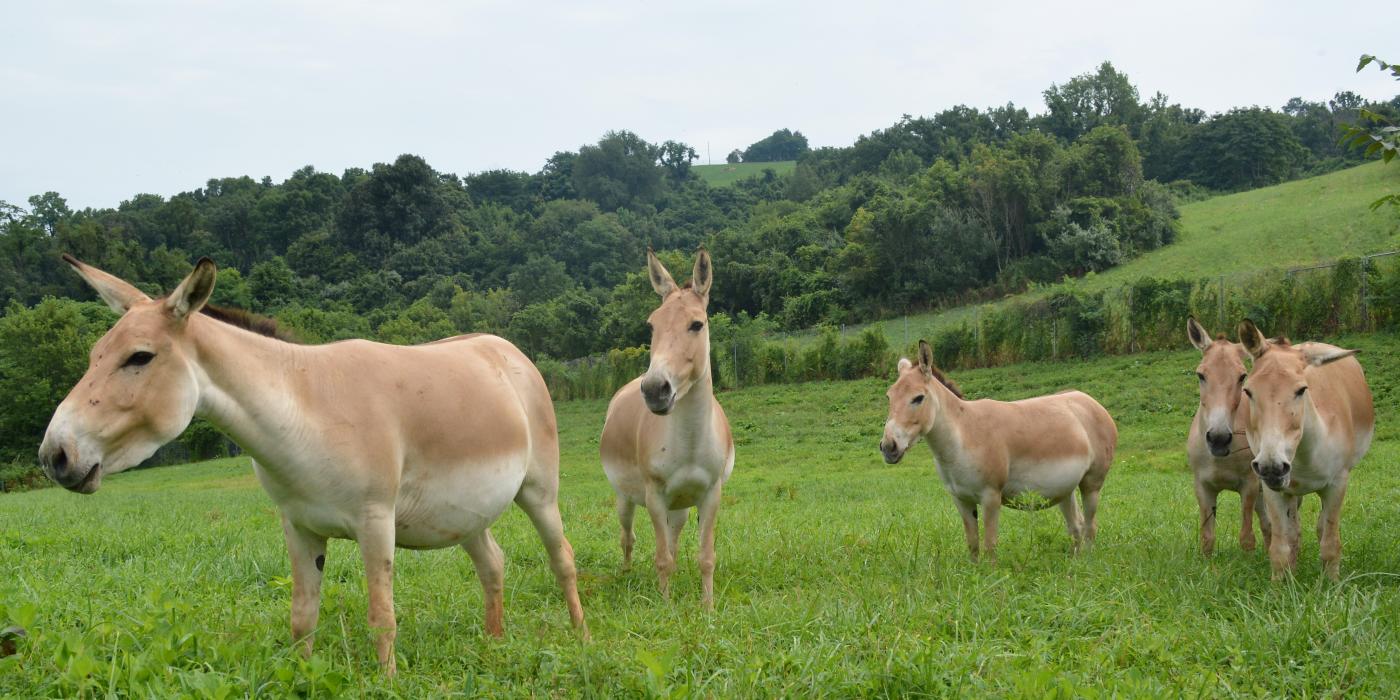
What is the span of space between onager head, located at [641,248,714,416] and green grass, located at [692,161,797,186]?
114m

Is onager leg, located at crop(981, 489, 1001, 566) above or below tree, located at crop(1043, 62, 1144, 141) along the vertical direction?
below

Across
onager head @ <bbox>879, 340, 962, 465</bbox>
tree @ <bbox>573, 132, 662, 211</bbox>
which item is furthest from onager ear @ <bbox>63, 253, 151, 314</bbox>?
tree @ <bbox>573, 132, 662, 211</bbox>

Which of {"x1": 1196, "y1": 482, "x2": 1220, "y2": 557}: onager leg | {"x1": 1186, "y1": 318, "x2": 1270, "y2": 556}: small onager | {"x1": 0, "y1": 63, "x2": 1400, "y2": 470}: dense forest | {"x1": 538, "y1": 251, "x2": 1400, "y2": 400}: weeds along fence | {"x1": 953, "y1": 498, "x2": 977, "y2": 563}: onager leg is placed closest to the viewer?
{"x1": 1186, "y1": 318, "x2": 1270, "y2": 556}: small onager

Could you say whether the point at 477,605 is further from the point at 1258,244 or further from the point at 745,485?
the point at 1258,244

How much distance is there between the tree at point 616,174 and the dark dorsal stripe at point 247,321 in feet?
341

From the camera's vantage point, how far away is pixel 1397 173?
47938mm

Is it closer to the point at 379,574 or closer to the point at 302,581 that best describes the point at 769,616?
the point at 379,574

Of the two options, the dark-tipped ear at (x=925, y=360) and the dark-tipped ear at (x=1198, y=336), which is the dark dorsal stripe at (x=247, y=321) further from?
the dark-tipped ear at (x=1198, y=336)

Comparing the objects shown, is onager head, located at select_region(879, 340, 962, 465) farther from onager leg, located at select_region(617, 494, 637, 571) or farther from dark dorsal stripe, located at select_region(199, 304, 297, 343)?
dark dorsal stripe, located at select_region(199, 304, 297, 343)

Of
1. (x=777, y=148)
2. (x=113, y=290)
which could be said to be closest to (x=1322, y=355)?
(x=113, y=290)

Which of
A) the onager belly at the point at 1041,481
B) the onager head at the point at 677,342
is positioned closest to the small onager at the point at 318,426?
the onager head at the point at 677,342

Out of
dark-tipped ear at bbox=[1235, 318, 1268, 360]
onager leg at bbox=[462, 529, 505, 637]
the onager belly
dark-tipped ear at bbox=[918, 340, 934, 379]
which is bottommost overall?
the onager belly

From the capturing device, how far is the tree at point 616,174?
10912 cm

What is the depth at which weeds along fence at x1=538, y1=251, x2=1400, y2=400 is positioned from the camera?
78.8ft
